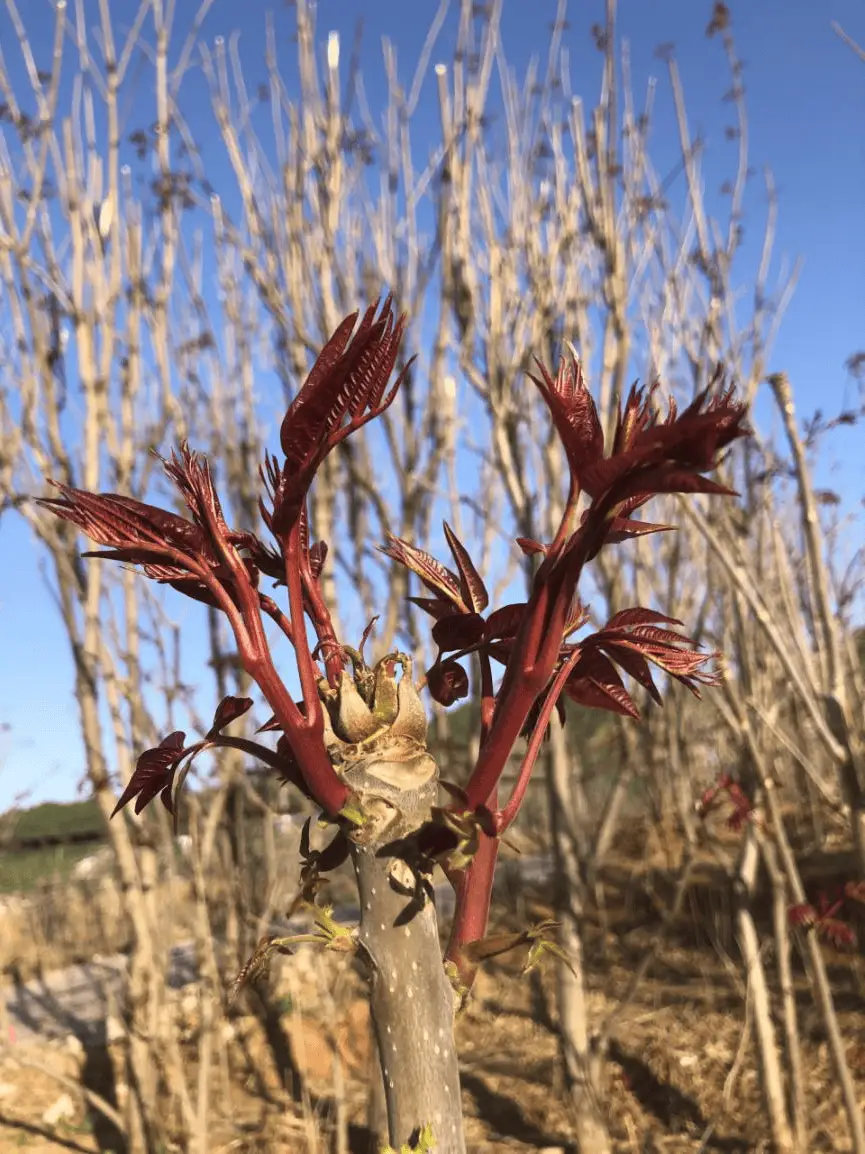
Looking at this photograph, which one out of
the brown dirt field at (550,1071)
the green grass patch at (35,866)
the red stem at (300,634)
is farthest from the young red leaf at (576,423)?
the green grass patch at (35,866)

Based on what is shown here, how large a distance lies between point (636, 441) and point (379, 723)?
30 centimetres

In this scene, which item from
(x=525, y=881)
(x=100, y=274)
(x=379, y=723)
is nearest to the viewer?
(x=379, y=723)

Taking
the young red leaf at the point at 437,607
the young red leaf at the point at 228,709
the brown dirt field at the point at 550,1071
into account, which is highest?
the young red leaf at the point at 437,607

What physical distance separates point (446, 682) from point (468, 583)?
0.32 feet

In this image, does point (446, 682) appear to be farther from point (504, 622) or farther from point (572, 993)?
point (572, 993)

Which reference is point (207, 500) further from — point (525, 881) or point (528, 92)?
point (525, 881)

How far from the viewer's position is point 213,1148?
4.06 m

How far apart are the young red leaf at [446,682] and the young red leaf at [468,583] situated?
59 millimetres

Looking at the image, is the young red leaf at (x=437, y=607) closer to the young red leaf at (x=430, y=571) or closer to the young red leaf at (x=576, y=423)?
the young red leaf at (x=430, y=571)

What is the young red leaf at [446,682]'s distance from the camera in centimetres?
86

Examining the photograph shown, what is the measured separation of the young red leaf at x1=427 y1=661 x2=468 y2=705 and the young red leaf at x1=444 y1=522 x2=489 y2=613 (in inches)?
2.3

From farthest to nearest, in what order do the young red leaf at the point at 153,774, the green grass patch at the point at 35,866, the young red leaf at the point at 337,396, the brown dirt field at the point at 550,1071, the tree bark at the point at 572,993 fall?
the green grass patch at the point at 35,866 → the brown dirt field at the point at 550,1071 → the tree bark at the point at 572,993 → the young red leaf at the point at 153,774 → the young red leaf at the point at 337,396

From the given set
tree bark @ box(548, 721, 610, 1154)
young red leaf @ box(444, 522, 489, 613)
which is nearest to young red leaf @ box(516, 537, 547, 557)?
young red leaf @ box(444, 522, 489, 613)

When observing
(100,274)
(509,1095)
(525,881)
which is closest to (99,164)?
(100,274)
